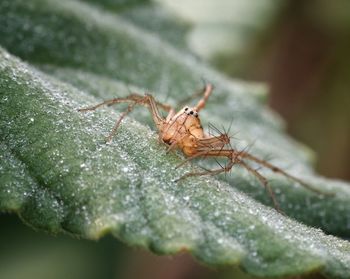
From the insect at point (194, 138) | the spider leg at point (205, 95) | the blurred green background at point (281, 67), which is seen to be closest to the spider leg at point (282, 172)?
the insect at point (194, 138)

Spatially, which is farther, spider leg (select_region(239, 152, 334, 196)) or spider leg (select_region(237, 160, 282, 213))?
spider leg (select_region(239, 152, 334, 196))

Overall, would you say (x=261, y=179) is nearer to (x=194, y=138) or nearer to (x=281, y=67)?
(x=194, y=138)

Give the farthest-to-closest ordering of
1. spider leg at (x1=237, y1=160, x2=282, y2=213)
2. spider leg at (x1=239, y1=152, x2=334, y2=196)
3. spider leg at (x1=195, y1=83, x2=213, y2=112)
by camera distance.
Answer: spider leg at (x1=195, y1=83, x2=213, y2=112), spider leg at (x1=239, y1=152, x2=334, y2=196), spider leg at (x1=237, y1=160, x2=282, y2=213)

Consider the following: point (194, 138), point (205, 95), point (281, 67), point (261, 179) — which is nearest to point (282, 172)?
point (261, 179)

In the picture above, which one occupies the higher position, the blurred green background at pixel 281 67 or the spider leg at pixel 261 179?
the blurred green background at pixel 281 67

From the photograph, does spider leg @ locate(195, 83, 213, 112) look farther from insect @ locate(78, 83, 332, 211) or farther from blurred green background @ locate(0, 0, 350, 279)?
blurred green background @ locate(0, 0, 350, 279)

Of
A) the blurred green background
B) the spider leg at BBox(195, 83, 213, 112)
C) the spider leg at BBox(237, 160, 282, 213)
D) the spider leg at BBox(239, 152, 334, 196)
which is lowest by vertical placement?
the spider leg at BBox(237, 160, 282, 213)

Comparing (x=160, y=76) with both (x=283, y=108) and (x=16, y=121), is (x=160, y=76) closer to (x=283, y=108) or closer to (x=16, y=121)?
(x=16, y=121)

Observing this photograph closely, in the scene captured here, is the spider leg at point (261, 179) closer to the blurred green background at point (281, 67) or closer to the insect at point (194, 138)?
the insect at point (194, 138)

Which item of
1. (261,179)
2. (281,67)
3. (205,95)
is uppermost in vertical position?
(281,67)

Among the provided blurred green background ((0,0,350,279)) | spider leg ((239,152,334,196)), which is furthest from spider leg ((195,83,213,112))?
blurred green background ((0,0,350,279))
